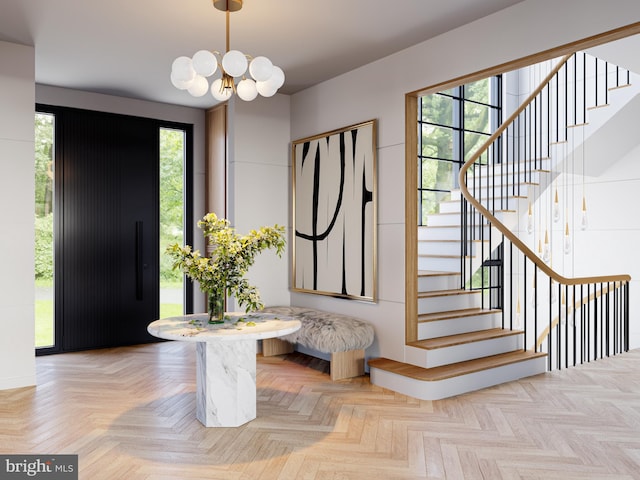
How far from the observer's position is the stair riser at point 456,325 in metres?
4.52

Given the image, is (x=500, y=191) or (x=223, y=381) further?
→ (x=500, y=191)

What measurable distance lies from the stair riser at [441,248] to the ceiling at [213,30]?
218 centimetres

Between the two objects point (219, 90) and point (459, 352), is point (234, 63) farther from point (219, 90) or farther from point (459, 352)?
point (459, 352)

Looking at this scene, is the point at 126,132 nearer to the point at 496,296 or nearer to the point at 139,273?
the point at 139,273

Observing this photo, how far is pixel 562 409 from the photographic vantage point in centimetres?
368

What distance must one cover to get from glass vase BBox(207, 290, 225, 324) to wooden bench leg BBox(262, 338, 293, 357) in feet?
6.56

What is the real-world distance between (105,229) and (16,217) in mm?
1540

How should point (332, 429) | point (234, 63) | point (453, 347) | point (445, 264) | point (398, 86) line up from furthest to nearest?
point (445, 264)
point (398, 86)
point (453, 347)
point (332, 429)
point (234, 63)

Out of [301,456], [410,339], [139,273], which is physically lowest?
[301,456]

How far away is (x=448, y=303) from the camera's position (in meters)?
4.96

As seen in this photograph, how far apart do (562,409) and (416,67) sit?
9.34ft

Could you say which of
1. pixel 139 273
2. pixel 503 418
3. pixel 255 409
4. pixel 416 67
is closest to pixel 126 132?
pixel 139 273

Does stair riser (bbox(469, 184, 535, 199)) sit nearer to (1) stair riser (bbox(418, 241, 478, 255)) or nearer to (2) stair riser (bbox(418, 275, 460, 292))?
(1) stair riser (bbox(418, 241, 478, 255))

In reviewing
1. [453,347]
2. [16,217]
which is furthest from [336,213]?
[16,217]
